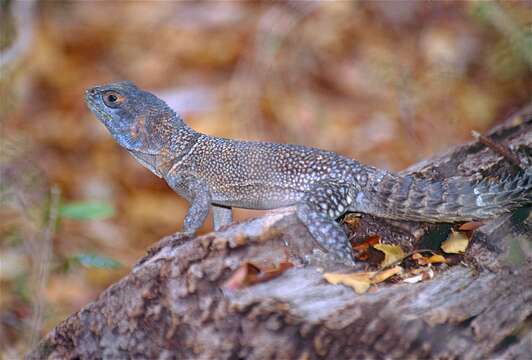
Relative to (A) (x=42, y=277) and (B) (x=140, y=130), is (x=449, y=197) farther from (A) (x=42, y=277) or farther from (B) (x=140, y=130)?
(A) (x=42, y=277)

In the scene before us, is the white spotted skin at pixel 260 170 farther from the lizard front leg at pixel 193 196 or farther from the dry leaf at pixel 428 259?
the dry leaf at pixel 428 259

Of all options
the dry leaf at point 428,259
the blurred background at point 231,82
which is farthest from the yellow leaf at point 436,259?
the blurred background at point 231,82

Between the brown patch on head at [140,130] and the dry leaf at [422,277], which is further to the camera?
the brown patch on head at [140,130]

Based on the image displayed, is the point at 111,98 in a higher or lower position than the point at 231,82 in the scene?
lower

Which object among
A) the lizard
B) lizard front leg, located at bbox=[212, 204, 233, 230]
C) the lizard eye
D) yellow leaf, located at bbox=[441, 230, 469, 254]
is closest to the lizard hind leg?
the lizard

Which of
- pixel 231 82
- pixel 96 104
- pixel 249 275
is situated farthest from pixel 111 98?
pixel 231 82

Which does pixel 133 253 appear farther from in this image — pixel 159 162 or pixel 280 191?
pixel 280 191
